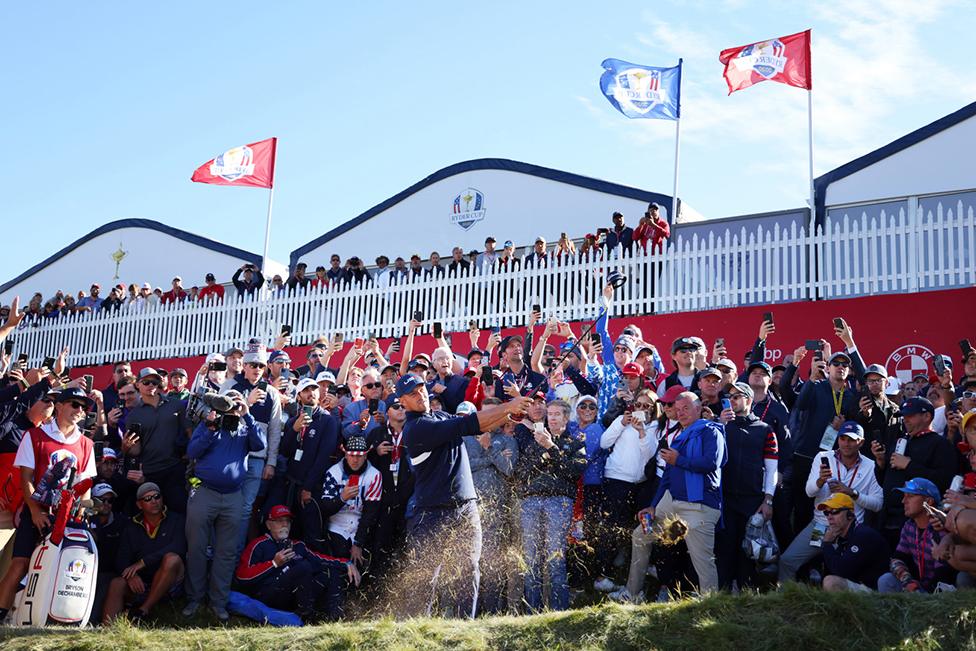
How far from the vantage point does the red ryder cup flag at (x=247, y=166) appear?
24.0 m

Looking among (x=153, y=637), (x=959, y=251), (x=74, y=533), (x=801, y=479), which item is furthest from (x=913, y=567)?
(x=959, y=251)

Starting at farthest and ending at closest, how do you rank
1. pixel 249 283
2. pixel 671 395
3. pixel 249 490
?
pixel 249 283 < pixel 249 490 < pixel 671 395

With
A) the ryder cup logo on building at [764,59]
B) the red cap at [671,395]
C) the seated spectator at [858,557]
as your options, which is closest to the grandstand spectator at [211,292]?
the ryder cup logo on building at [764,59]

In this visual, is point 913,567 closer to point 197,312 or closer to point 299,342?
point 299,342

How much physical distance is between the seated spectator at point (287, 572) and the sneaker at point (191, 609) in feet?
1.41

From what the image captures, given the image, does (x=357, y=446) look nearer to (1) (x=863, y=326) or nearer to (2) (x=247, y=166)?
(1) (x=863, y=326)

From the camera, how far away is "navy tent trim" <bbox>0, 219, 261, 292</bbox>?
28.3 metres

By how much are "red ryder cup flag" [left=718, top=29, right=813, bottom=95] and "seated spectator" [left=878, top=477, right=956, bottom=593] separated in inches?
498

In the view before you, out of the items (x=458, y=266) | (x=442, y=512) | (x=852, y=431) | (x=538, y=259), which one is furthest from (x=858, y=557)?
(x=458, y=266)

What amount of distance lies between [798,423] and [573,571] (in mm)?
2860

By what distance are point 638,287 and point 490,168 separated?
8.67m

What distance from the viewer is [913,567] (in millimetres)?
8258

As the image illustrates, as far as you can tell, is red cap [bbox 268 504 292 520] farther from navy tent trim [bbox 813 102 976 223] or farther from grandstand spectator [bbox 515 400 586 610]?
navy tent trim [bbox 813 102 976 223]

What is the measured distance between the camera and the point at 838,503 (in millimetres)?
8891
